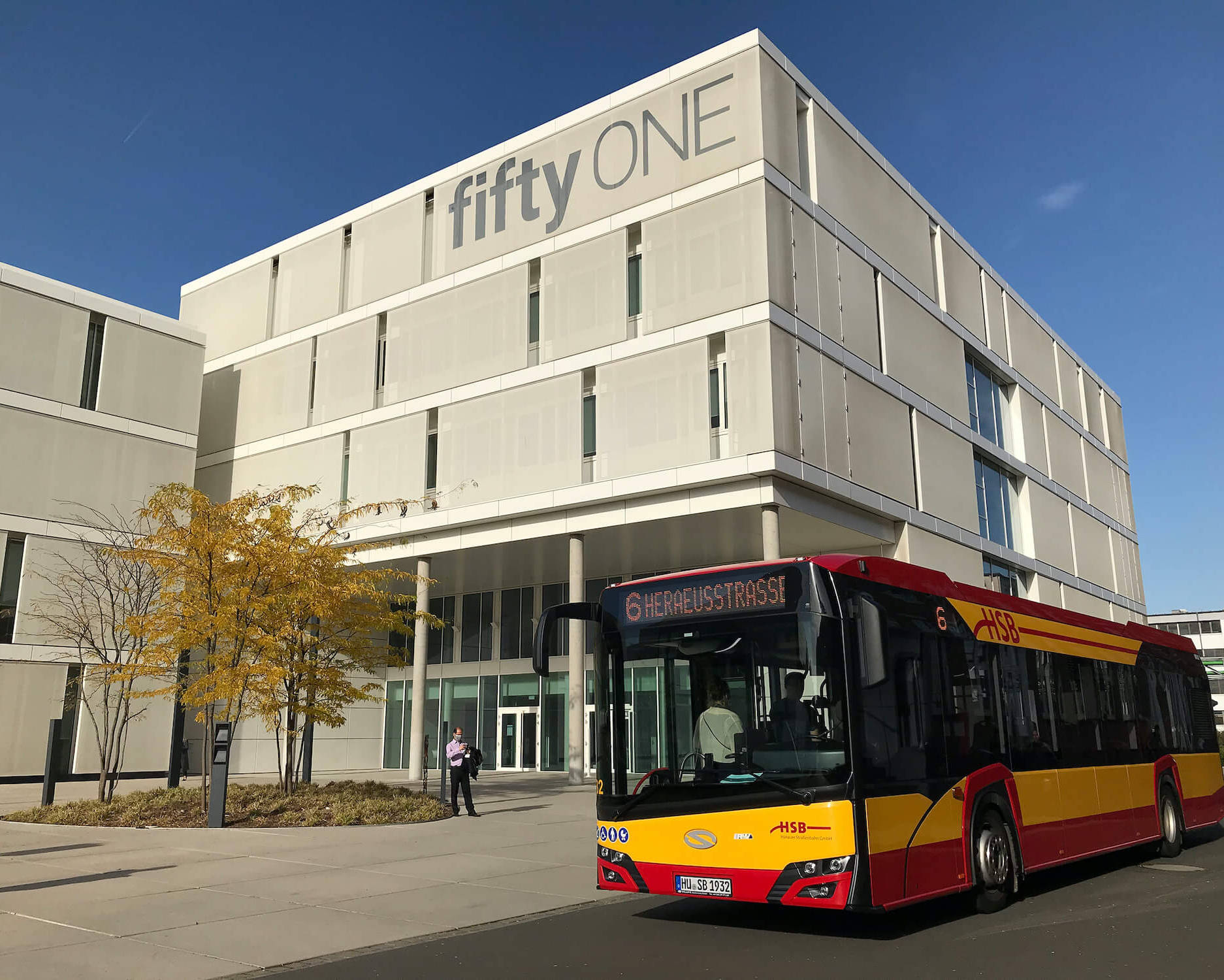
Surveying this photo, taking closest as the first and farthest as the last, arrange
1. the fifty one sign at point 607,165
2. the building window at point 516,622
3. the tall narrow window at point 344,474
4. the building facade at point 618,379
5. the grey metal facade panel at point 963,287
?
the building facade at point 618,379, the fifty one sign at point 607,165, the tall narrow window at point 344,474, the grey metal facade panel at point 963,287, the building window at point 516,622

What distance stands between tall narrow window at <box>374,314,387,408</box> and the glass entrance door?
11.4m

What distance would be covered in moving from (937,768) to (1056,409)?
39.3 meters

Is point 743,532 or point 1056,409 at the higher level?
point 1056,409

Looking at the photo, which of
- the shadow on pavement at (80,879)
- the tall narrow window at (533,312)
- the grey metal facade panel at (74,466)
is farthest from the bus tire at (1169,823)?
the grey metal facade panel at (74,466)

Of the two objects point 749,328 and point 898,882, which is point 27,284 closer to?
point 749,328

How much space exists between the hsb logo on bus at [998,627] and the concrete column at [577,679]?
17.6 meters

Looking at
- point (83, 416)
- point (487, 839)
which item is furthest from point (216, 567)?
point (83, 416)

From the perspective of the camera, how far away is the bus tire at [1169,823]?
12.8 metres

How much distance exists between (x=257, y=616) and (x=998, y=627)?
13.1 meters

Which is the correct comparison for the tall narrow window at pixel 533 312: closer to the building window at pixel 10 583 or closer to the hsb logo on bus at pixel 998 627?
the building window at pixel 10 583

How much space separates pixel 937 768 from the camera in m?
8.53

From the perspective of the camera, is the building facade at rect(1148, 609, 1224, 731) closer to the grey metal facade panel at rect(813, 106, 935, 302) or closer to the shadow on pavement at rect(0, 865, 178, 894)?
the grey metal facade panel at rect(813, 106, 935, 302)

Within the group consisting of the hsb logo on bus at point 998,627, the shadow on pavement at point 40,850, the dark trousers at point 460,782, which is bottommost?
the shadow on pavement at point 40,850

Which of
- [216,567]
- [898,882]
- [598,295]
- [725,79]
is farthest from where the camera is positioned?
[598,295]
